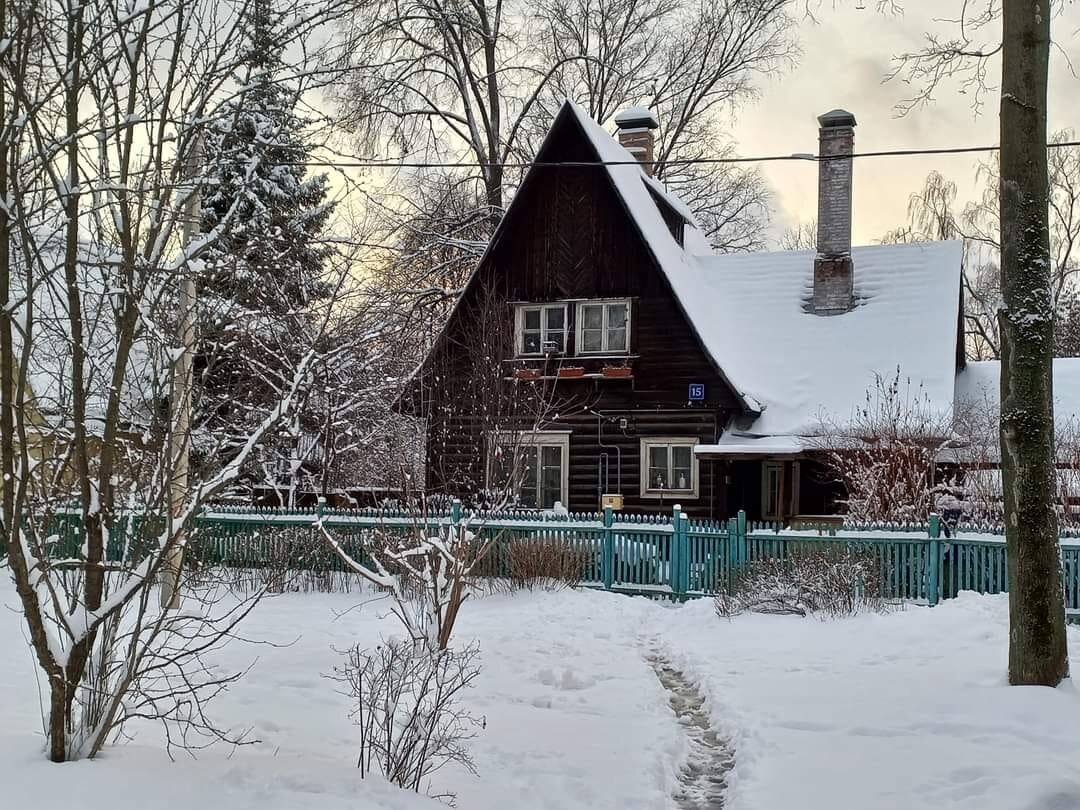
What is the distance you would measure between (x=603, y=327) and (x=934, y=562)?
9656mm

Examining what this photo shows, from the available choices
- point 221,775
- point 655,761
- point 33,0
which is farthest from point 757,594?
point 33,0

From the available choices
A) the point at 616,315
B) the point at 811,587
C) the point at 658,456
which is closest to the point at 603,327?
the point at 616,315

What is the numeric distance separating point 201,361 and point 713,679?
1943 centimetres

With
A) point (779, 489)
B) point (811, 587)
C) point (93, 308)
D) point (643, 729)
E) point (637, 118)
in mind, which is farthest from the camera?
point (637, 118)

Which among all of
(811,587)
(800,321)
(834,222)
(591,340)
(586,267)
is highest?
(834,222)

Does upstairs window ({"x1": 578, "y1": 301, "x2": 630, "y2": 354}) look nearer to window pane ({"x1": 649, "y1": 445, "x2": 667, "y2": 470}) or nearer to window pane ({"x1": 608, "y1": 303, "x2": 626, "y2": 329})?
window pane ({"x1": 608, "y1": 303, "x2": 626, "y2": 329})

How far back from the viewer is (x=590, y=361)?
2236 cm

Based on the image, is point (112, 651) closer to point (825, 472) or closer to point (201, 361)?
point (825, 472)

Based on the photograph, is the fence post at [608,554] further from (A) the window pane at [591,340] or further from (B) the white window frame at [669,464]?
(A) the window pane at [591,340]

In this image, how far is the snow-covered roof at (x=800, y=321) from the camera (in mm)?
21125

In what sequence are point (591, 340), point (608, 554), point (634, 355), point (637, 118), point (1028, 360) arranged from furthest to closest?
1. point (637, 118)
2. point (591, 340)
3. point (634, 355)
4. point (608, 554)
5. point (1028, 360)

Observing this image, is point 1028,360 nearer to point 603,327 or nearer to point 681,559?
point 681,559

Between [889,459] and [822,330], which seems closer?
[889,459]

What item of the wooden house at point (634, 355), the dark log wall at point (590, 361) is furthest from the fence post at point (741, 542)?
the dark log wall at point (590, 361)
